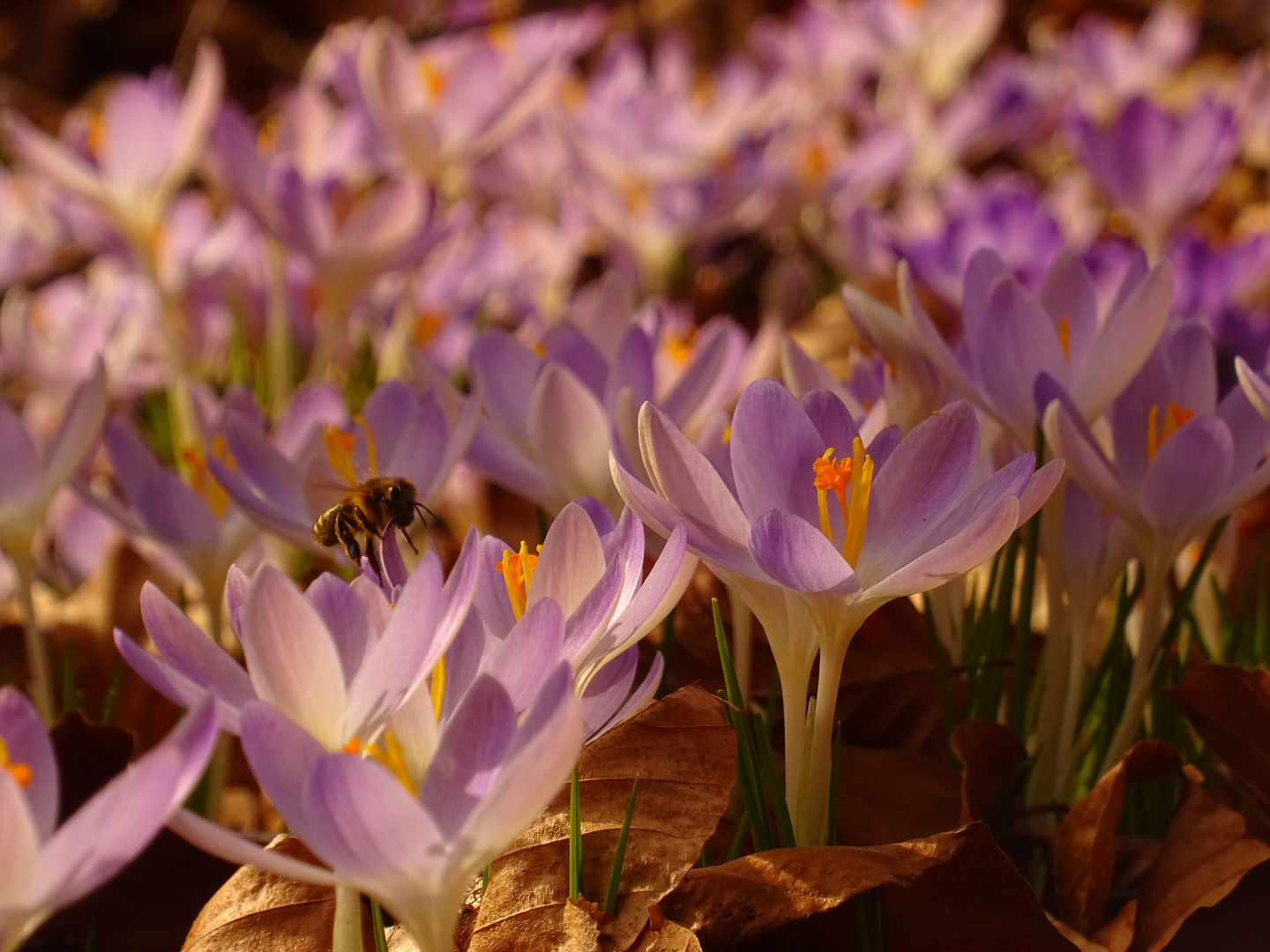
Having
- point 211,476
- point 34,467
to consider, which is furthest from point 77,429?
point 211,476

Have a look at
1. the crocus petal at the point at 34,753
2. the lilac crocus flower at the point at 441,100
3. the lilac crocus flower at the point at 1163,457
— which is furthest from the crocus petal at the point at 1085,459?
the lilac crocus flower at the point at 441,100

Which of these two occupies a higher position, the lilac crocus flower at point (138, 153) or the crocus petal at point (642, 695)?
the lilac crocus flower at point (138, 153)

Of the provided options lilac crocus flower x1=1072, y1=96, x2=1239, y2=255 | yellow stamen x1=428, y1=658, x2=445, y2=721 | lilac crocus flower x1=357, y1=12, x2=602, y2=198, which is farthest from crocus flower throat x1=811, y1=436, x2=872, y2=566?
lilac crocus flower x1=1072, y1=96, x2=1239, y2=255

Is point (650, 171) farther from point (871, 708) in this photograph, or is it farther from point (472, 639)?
point (472, 639)

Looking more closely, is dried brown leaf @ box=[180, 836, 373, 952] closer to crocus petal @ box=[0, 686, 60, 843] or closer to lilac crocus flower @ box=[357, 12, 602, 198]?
crocus petal @ box=[0, 686, 60, 843]

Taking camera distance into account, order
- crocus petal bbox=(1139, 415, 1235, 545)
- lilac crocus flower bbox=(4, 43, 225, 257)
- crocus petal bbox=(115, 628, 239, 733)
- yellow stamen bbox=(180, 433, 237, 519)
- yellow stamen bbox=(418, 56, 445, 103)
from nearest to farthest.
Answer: crocus petal bbox=(115, 628, 239, 733) → crocus petal bbox=(1139, 415, 1235, 545) → yellow stamen bbox=(180, 433, 237, 519) → lilac crocus flower bbox=(4, 43, 225, 257) → yellow stamen bbox=(418, 56, 445, 103)

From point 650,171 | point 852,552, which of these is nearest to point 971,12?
point 650,171

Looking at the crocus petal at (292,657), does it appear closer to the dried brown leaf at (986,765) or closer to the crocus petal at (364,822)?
the crocus petal at (364,822)
